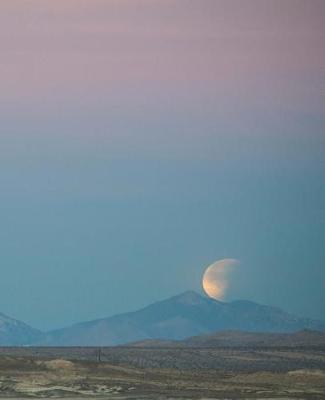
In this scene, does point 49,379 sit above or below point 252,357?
below

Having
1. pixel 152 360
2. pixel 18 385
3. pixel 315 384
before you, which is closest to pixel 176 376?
pixel 315 384

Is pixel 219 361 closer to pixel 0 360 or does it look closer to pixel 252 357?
pixel 252 357

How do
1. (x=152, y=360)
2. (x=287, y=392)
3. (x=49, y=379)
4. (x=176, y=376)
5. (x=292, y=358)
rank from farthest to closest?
(x=292, y=358), (x=152, y=360), (x=176, y=376), (x=49, y=379), (x=287, y=392)

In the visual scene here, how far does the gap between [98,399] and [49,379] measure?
1450cm

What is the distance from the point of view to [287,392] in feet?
223

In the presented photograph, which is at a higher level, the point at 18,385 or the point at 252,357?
the point at 252,357

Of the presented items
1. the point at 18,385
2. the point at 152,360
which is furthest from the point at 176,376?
the point at 152,360

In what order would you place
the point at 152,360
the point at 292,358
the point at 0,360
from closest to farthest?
the point at 0,360
the point at 152,360
the point at 292,358

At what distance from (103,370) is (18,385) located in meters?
16.2

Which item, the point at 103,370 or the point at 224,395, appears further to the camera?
the point at 103,370

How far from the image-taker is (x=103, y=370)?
8500 centimetres

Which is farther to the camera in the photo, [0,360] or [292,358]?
[292,358]

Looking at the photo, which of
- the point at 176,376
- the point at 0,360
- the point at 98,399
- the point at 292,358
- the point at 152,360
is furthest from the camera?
the point at 292,358

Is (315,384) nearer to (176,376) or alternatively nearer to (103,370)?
(176,376)
